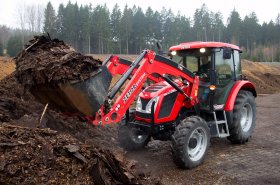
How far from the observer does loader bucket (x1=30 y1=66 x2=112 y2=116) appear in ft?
15.5

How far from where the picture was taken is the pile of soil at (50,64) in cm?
471

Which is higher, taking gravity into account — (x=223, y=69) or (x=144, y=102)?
(x=223, y=69)

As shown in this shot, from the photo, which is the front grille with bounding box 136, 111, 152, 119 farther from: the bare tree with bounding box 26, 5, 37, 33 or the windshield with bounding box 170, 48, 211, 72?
the bare tree with bounding box 26, 5, 37, 33

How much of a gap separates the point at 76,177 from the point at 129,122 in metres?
2.92

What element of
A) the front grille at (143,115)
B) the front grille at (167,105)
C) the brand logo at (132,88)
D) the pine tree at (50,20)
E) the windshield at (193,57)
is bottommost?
the front grille at (143,115)

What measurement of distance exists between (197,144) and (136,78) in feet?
6.05

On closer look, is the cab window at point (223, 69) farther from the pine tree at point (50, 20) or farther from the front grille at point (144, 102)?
the pine tree at point (50, 20)

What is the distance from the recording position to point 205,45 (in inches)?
269

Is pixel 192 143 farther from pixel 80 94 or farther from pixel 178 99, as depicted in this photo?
pixel 80 94

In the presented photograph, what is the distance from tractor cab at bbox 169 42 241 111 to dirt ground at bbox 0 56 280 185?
3.82 feet

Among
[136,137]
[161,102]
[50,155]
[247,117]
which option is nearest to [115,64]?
[161,102]

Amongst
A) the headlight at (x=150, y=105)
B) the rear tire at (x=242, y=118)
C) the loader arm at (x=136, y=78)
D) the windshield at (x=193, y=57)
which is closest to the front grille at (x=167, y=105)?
the headlight at (x=150, y=105)

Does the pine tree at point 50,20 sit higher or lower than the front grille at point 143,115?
higher

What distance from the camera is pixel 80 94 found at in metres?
4.76
